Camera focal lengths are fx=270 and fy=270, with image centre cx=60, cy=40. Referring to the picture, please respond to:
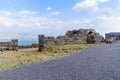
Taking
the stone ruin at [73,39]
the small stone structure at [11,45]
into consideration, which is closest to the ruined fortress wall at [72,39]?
the stone ruin at [73,39]

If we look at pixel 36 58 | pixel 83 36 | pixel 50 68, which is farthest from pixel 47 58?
pixel 83 36

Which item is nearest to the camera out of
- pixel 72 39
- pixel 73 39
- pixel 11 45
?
pixel 11 45

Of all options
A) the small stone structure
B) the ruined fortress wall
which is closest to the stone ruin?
the ruined fortress wall

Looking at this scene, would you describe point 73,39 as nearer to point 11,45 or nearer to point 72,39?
point 72,39

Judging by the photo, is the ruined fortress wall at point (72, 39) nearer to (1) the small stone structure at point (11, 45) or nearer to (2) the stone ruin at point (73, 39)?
(2) the stone ruin at point (73, 39)

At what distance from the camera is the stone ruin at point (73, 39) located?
31.5m

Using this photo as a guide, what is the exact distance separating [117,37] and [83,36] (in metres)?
17.7

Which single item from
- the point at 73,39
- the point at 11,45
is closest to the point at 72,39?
the point at 73,39

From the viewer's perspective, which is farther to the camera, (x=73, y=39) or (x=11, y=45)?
(x=73, y=39)

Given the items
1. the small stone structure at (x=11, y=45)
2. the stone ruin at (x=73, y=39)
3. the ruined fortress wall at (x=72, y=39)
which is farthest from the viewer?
the ruined fortress wall at (x=72, y=39)

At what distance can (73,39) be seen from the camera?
125ft

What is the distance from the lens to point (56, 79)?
14.6 meters

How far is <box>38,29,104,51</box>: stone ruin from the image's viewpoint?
31.5m

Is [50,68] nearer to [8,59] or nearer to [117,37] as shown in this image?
[8,59]
